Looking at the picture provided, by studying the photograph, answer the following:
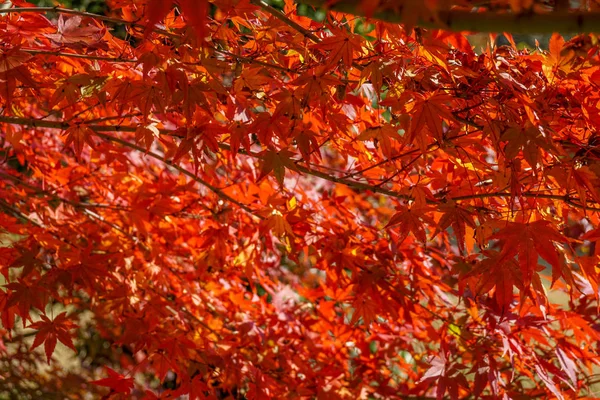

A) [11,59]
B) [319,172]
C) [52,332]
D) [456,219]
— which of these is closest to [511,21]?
[456,219]

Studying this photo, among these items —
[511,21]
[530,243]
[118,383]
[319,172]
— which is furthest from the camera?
[118,383]

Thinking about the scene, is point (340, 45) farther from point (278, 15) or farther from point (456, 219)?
point (456, 219)

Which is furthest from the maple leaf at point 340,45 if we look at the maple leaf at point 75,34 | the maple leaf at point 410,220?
the maple leaf at point 75,34

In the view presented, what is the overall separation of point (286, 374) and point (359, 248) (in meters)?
0.84

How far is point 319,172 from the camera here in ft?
6.39

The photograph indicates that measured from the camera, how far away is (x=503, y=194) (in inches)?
66.8

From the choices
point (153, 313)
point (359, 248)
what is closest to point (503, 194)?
point (359, 248)

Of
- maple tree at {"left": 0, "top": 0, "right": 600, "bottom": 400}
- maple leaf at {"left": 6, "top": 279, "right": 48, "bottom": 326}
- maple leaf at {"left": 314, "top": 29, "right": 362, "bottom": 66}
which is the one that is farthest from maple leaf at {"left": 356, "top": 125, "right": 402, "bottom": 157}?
maple leaf at {"left": 6, "top": 279, "right": 48, "bottom": 326}

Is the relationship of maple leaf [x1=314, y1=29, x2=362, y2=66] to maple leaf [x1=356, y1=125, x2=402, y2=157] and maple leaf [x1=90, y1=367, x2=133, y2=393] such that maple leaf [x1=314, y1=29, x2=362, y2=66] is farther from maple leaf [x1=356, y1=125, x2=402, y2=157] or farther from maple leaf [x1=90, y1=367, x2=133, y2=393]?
maple leaf [x1=90, y1=367, x2=133, y2=393]

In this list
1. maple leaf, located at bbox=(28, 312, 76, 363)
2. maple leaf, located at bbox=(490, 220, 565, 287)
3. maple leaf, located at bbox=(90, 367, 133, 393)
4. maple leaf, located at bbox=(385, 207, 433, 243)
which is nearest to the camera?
maple leaf, located at bbox=(490, 220, 565, 287)

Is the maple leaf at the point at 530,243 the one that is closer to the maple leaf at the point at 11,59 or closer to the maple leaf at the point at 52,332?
the maple leaf at the point at 11,59

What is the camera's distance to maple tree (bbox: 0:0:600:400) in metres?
1.52

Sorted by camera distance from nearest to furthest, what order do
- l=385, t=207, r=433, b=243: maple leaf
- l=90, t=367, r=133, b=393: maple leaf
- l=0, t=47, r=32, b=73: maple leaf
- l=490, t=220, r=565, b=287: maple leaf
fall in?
l=490, t=220, r=565, b=287: maple leaf, l=0, t=47, r=32, b=73: maple leaf, l=385, t=207, r=433, b=243: maple leaf, l=90, t=367, r=133, b=393: maple leaf

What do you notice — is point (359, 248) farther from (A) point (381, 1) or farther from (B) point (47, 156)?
(B) point (47, 156)
